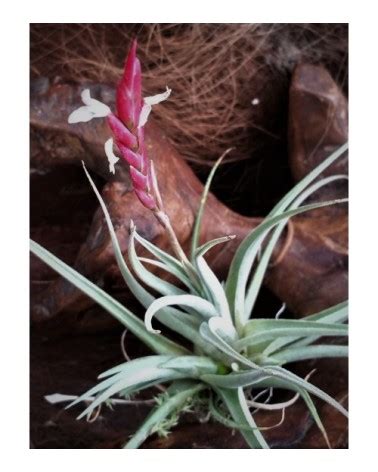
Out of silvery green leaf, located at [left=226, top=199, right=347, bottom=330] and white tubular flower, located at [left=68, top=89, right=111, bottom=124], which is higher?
white tubular flower, located at [left=68, top=89, right=111, bottom=124]

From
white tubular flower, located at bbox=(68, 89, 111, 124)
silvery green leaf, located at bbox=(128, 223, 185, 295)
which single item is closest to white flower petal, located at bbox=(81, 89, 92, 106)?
white tubular flower, located at bbox=(68, 89, 111, 124)

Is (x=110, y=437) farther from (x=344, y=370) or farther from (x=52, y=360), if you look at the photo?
(x=344, y=370)

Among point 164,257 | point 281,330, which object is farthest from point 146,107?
point 281,330

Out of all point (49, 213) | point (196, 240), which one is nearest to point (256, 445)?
point (196, 240)

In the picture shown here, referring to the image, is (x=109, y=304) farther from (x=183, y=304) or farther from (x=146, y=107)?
(x=146, y=107)

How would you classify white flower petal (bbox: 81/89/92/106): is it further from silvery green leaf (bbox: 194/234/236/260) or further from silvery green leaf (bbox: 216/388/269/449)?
silvery green leaf (bbox: 216/388/269/449)

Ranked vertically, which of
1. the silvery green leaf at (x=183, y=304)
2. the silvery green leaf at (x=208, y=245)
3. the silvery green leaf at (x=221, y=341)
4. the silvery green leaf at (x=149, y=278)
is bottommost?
the silvery green leaf at (x=221, y=341)

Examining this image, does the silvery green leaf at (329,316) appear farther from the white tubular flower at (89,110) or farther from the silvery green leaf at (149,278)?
the white tubular flower at (89,110)

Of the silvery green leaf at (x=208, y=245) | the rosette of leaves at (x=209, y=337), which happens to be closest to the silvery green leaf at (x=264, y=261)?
the rosette of leaves at (x=209, y=337)
